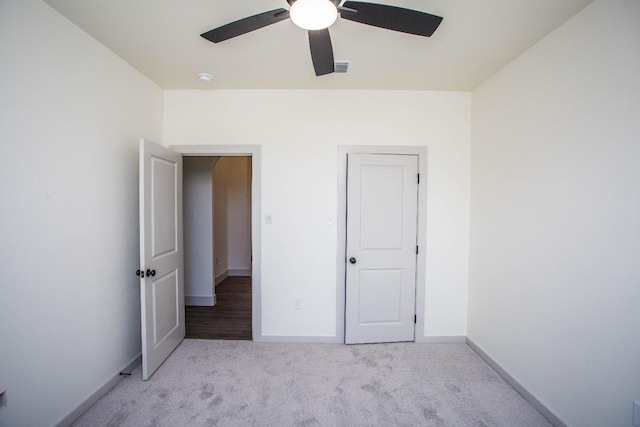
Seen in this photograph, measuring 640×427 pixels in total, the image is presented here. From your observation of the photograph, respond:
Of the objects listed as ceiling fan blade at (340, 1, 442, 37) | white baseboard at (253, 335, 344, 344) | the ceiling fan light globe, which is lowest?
white baseboard at (253, 335, 344, 344)

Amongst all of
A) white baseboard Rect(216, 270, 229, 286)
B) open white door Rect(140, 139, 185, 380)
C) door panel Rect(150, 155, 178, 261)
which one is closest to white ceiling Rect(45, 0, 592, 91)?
open white door Rect(140, 139, 185, 380)

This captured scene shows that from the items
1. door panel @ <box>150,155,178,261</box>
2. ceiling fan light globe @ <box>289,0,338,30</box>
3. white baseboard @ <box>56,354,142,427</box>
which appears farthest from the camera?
door panel @ <box>150,155,178,261</box>

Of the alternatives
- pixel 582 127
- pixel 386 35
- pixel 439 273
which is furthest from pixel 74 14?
pixel 439 273

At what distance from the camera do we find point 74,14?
160 centimetres

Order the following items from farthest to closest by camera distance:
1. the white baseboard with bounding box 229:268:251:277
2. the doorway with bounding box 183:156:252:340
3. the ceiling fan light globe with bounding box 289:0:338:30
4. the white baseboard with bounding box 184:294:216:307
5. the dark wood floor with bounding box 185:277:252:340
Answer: the white baseboard with bounding box 229:268:251:277, the white baseboard with bounding box 184:294:216:307, the doorway with bounding box 183:156:252:340, the dark wood floor with bounding box 185:277:252:340, the ceiling fan light globe with bounding box 289:0:338:30

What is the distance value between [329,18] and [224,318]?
131 inches

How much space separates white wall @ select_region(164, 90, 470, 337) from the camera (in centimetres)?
261

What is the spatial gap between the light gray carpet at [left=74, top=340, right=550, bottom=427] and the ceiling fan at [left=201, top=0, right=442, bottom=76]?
2346mm

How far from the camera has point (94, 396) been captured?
1804 millimetres

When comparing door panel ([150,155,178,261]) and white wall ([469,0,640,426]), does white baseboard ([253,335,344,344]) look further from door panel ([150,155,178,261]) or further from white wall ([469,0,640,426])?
white wall ([469,0,640,426])

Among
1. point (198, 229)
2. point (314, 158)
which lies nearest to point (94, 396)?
point (198, 229)

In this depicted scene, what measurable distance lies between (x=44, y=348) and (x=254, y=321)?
4.99ft

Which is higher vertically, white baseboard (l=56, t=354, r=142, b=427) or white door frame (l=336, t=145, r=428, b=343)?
white door frame (l=336, t=145, r=428, b=343)

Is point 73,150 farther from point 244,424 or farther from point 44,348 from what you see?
point 244,424
